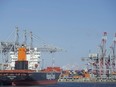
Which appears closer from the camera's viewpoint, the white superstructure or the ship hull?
the ship hull

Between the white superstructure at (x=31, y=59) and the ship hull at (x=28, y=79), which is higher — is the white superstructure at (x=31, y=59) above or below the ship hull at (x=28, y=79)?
above

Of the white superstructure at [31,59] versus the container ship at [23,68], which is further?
the white superstructure at [31,59]

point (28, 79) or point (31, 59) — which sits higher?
point (31, 59)

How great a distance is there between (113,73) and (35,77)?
8029cm

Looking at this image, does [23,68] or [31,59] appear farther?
[31,59]

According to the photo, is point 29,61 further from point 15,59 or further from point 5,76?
point 5,76

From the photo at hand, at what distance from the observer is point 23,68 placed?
8888 cm

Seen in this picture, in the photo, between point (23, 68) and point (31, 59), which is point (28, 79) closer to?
point (23, 68)

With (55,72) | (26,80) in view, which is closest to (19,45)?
(55,72)

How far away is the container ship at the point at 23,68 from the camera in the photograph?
84.2 metres

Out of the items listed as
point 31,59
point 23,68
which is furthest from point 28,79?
point 31,59

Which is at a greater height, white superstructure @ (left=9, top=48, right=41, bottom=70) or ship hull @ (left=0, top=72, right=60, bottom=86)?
white superstructure @ (left=9, top=48, right=41, bottom=70)

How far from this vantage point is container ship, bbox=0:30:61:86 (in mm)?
84188

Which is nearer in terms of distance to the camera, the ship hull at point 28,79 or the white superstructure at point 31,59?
the ship hull at point 28,79
